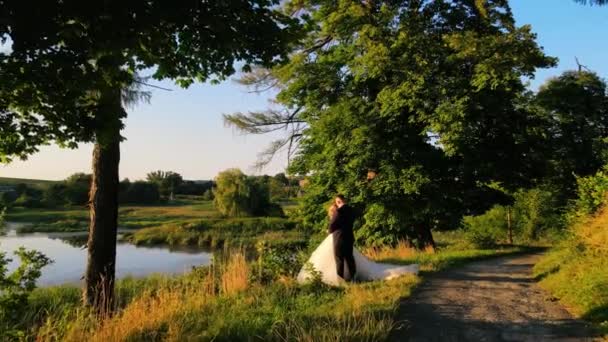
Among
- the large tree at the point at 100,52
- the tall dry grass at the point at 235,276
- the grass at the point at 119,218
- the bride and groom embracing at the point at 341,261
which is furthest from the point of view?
the grass at the point at 119,218

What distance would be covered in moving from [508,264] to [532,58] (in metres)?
6.16

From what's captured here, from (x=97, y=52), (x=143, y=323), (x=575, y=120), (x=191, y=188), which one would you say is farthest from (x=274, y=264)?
(x=191, y=188)

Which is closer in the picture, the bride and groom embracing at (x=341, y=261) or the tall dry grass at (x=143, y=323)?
the tall dry grass at (x=143, y=323)

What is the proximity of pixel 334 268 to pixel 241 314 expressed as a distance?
355 centimetres

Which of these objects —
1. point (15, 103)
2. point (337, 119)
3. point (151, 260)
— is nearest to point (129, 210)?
point (151, 260)

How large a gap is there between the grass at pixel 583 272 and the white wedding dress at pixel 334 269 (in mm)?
2819

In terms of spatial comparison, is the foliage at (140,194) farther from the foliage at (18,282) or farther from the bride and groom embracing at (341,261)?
the foliage at (18,282)

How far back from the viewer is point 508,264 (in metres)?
13.1

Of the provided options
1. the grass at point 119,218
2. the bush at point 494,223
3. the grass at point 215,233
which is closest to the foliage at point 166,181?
the grass at point 119,218

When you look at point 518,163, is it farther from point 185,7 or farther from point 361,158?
point 185,7

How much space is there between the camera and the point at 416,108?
15500mm

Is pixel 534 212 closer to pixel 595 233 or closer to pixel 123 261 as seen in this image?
pixel 595 233

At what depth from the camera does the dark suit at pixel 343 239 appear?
31.7 feet

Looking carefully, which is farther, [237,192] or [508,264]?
[237,192]
